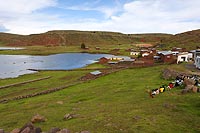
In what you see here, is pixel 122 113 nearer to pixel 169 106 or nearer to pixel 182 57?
pixel 169 106

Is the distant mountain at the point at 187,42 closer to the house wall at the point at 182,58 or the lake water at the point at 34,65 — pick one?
the lake water at the point at 34,65

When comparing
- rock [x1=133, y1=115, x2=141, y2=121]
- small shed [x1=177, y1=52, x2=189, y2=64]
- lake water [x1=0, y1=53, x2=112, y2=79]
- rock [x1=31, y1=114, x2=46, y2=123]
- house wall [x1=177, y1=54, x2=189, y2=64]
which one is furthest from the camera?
lake water [x1=0, y1=53, x2=112, y2=79]

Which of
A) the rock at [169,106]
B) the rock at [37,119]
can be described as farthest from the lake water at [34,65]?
the rock at [169,106]

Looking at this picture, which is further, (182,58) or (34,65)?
(34,65)

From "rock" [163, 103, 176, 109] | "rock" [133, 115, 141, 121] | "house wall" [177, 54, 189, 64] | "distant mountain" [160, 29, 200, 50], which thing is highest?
"distant mountain" [160, 29, 200, 50]

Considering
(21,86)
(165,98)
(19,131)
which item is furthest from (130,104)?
(21,86)

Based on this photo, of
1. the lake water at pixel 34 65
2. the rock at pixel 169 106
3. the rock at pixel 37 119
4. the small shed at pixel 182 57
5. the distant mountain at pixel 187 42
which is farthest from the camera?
the distant mountain at pixel 187 42

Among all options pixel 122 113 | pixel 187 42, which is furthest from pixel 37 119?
pixel 187 42

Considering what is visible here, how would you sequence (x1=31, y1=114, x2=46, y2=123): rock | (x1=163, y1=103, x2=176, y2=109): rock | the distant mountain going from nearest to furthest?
(x1=163, y1=103, x2=176, y2=109): rock, (x1=31, y1=114, x2=46, y2=123): rock, the distant mountain

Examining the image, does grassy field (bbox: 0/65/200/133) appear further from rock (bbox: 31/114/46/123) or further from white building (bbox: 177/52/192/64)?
white building (bbox: 177/52/192/64)

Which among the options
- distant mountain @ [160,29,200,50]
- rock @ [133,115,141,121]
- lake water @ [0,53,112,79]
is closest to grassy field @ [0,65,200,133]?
rock @ [133,115,141,121]

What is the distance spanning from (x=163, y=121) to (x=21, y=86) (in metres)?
43.7

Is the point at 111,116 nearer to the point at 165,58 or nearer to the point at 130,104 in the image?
the point at 130,104

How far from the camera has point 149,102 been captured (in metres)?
28.5
